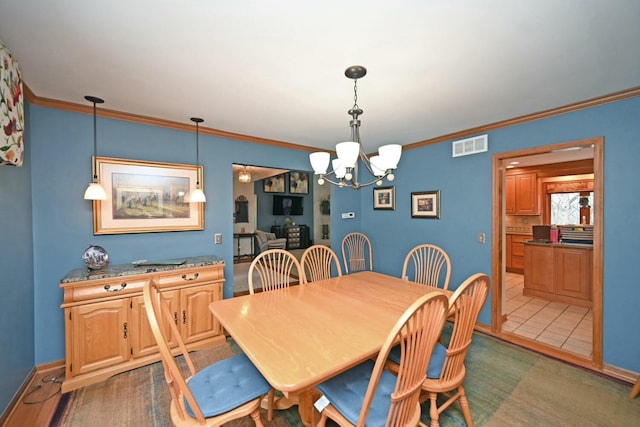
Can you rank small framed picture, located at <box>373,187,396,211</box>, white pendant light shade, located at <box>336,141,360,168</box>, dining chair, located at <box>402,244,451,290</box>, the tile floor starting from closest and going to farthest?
white pendant light shade, located at <box>336,141,360,168</box> → dining chair, located at <box>402,244,451,290</box> → the tile floor → small framed picture, located at <box>373,187,396,211</box>

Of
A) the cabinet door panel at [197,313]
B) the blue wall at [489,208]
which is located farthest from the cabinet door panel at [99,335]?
the blue wall at [489,208]

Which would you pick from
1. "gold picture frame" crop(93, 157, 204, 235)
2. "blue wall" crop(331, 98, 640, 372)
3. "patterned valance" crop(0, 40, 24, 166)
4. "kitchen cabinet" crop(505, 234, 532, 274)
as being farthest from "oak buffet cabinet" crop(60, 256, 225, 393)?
"kitchen cabinet" crop(505, 234, 532, 274)

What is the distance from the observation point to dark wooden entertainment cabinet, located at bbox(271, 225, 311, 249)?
26.7ft

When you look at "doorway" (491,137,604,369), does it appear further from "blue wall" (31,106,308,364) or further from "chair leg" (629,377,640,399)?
"blue wall" (31,106,308,364)

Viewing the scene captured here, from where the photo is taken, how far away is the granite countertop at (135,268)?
213 cm

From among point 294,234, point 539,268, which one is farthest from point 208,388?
point 294,234

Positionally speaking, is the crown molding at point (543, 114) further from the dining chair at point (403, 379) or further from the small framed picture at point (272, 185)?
the small framed picture at point (272, 185)

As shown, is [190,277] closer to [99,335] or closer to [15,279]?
[99,335]

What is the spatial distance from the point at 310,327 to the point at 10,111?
6.53 ft

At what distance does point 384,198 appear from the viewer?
4.23 meters

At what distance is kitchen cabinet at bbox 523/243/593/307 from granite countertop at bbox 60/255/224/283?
477 cm

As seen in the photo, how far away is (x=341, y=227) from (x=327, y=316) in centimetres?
280

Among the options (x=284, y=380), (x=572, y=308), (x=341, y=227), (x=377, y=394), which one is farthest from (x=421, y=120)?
(x=572, y=308)

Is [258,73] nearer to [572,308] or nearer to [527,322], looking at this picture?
[527,322]
